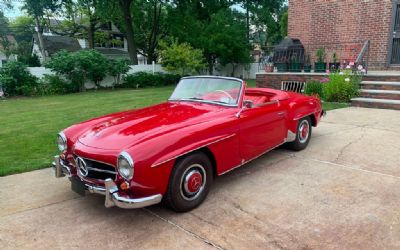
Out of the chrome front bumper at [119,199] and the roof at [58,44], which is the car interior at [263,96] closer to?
the chrome front bumper at [119,199]

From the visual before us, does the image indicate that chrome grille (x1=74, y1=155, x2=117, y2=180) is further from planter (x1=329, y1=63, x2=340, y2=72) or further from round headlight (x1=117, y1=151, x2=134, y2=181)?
planter (x1=329, y1=63, x2=340, y2=72)

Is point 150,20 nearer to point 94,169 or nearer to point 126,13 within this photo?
point 126,13

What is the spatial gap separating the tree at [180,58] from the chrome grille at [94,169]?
17.2 m

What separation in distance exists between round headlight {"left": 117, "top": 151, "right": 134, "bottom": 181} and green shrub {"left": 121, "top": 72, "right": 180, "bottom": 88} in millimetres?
15987

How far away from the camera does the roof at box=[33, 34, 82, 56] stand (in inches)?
1463

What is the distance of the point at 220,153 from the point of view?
141 inches

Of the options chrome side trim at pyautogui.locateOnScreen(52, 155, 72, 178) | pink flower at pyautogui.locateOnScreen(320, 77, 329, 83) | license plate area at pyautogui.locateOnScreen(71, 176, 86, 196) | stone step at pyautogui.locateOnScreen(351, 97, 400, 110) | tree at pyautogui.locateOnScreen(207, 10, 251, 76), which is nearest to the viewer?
license plate area at pyautogui.locateOnScreen(71, 176, 86, 196)

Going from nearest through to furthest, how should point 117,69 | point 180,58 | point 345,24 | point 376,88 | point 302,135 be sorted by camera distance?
point 302,135 → point 376,88 → point 345,24 → point 117,69 → point 180,58

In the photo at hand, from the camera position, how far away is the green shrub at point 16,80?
14.4m

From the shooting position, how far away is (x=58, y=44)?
38656 millimetres

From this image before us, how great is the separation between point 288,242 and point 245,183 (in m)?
1.34

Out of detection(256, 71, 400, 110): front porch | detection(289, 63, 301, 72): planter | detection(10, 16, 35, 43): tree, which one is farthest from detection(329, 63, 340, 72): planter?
detection(10, 16, 35, 43): tree

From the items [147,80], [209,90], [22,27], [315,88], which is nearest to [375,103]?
[315,88]

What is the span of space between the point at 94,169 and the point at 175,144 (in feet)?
2.68
